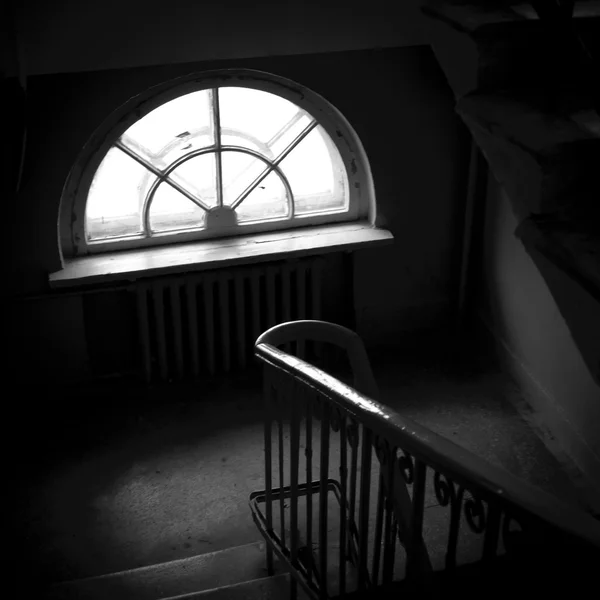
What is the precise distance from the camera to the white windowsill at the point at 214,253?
4.49m

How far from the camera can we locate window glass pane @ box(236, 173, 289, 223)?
4879 mm

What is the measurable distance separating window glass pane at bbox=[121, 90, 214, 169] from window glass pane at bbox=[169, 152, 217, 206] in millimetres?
76

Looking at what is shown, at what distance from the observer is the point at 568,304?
254 cm

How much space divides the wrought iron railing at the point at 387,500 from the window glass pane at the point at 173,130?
1.87m

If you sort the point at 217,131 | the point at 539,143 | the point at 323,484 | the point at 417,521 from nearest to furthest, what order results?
the point at 417,521 → the point at 323,484 → the point at 539,143 → the point at 217,131

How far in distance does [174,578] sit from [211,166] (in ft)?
7.48

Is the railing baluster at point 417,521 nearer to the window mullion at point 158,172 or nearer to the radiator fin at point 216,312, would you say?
the radiator fin at point 216,312

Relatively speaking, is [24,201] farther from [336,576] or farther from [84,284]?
[336,576]

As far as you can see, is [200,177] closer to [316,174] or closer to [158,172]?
[158,172]

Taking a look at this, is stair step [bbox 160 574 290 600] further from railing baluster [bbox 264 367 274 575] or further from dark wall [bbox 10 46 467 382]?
dark wall [bbox 10 46 467 382]

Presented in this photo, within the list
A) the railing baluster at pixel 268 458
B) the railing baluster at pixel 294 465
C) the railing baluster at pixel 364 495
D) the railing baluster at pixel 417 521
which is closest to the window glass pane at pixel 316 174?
the railing baluster at pixel 268 458

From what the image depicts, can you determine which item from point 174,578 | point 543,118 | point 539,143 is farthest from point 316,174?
point 174,578

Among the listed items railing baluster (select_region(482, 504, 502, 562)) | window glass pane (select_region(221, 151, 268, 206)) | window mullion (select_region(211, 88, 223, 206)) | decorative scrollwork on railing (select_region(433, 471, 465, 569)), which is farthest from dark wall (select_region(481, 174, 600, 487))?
railing baluster (select_region(482, 504, 502, 562))

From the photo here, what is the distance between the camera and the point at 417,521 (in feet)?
6.44
